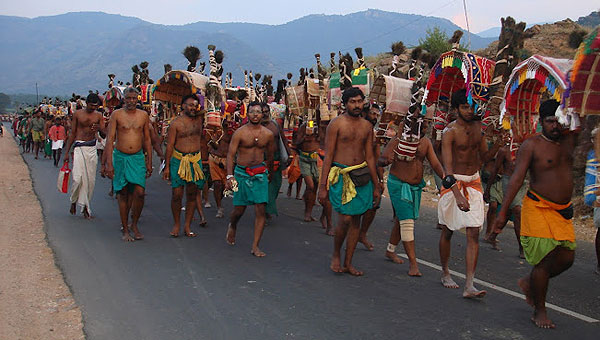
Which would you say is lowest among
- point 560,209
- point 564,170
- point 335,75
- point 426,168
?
point 426,168

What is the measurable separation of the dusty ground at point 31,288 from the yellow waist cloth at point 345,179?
9.61 ft

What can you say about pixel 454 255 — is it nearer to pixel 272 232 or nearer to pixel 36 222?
pixel 272 232

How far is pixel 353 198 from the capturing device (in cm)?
640

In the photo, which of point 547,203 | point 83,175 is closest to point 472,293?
point 547,203

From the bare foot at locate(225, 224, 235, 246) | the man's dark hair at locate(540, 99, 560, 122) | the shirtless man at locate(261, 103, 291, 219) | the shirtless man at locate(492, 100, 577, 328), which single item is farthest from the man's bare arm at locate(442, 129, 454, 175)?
the shirtless man at locate(261, 103, 291, 219)

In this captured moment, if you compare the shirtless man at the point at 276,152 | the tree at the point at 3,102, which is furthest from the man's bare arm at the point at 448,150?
the tree at the point at 3,102

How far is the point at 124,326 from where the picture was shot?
16.1 ft

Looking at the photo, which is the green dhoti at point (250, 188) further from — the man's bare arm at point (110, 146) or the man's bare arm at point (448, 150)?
the man's bare arm at point (448, 150)

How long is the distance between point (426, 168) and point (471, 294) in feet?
45.2

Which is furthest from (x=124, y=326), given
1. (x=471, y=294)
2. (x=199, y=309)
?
(x=471, y=294)

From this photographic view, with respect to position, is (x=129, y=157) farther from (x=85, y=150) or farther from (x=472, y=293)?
(x=472, y=293)

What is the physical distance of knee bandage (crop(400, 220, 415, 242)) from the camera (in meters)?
6.62

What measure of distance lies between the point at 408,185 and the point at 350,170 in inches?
31.1

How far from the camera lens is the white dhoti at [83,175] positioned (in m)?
9.81
